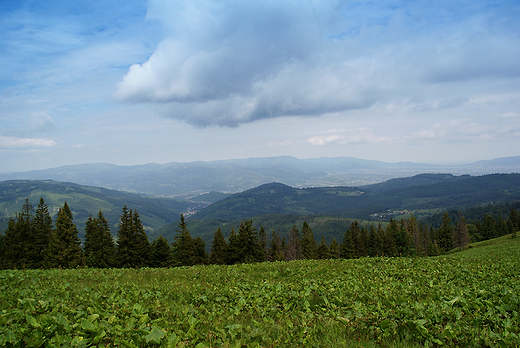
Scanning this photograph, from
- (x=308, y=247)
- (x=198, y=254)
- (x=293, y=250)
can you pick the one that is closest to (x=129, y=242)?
(x=198, y=254)

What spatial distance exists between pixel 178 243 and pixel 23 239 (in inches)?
1144

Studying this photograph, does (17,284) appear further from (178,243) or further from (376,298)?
(178,243)

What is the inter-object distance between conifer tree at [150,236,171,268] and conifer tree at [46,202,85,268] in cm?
1385

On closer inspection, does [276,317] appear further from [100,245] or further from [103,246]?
[100,245]

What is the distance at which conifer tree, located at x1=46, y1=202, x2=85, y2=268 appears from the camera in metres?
45.8

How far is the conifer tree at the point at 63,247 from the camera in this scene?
150 feet

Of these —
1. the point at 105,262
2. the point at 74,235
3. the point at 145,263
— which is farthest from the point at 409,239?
the point at 74,235

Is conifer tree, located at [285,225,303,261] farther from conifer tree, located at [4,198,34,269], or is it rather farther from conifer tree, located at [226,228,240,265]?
conifer tree, located at [4,198,34,269]

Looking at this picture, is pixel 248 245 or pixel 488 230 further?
pixel 488 230

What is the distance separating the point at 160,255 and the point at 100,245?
1247 centimetres

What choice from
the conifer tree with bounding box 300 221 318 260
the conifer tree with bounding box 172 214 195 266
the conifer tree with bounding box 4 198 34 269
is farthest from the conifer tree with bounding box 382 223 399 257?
the conifer tree with bounding box 4 198 34 269

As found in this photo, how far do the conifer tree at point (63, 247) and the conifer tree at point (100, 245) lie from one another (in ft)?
9.92

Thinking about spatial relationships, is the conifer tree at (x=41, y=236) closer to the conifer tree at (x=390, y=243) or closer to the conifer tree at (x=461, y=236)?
the conifer tree at (x=390, y=243)

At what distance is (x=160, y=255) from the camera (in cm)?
5931
